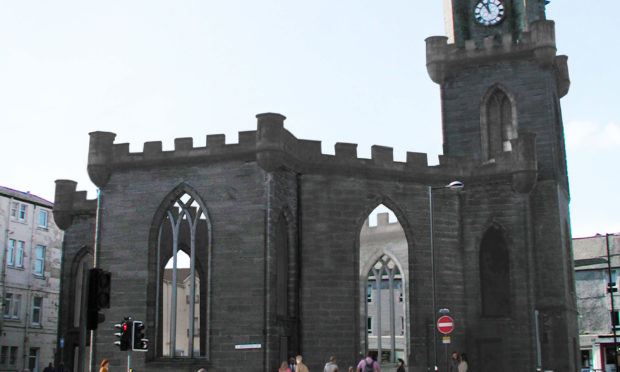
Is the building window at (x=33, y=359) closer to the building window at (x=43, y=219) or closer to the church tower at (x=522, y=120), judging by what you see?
the building window at (x=43, y=219)

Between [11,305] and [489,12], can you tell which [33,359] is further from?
[489,12]

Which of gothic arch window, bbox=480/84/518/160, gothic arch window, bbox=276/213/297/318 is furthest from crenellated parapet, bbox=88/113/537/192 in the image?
gothic arch window, bbox=276/213/297/318

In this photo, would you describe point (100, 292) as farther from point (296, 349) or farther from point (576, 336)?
point (576, 336)

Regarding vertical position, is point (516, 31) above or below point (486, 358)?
above

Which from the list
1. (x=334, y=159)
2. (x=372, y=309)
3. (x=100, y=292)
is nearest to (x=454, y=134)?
(x=334, y=159)

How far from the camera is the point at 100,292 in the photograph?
46.7ft

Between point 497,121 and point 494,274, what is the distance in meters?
6.85

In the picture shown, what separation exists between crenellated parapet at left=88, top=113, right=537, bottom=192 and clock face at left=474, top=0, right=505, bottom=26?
7.27 meters

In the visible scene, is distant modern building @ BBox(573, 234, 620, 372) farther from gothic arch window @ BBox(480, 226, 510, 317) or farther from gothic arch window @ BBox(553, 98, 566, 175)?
gothic arch window @ BBox(480, 226, 510, 317)

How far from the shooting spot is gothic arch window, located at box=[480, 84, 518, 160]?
33.4m

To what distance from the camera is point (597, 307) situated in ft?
187

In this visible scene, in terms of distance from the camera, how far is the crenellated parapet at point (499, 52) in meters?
33.0

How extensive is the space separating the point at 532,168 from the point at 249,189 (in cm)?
1126

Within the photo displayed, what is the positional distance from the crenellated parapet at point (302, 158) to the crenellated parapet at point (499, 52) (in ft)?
14.7
